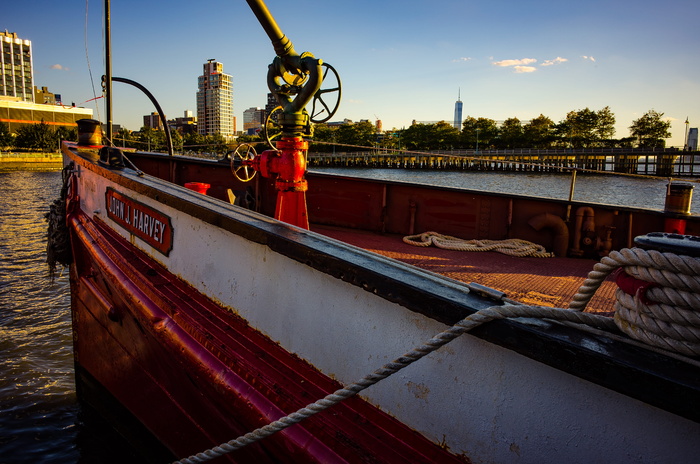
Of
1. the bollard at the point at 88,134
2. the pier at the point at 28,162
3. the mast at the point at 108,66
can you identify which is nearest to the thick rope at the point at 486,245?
the bollard at the point at 88,134

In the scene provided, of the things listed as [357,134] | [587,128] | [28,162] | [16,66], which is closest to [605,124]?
[587,128]

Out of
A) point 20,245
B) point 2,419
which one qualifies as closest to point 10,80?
point 20,245

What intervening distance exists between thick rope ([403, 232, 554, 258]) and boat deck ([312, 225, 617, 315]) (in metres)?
0.06

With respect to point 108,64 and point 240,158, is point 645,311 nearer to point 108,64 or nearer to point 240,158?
point 240,158

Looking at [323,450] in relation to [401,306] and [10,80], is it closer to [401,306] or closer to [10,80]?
[401,306]

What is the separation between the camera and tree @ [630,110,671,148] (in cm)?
8431

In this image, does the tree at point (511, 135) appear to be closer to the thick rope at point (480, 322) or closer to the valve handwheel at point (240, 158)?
the valve handwheel at point (240, 158)

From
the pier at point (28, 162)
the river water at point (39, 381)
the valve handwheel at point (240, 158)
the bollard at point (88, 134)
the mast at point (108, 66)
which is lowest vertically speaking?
the river water at point (39, 381)

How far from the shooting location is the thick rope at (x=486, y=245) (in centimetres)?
433

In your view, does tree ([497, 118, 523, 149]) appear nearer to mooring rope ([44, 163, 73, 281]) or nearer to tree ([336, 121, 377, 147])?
tree ([336, 121, 377, 147])

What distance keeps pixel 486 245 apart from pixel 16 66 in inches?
7751

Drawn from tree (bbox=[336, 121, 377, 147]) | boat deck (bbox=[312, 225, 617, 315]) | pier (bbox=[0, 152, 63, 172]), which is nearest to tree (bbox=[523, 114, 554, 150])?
tree (bbox=[336, 121, 377, 147])

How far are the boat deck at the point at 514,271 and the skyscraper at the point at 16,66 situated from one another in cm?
18278

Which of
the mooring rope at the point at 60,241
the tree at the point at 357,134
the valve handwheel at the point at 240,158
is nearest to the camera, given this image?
the valve handwheel at the point at 240,158
